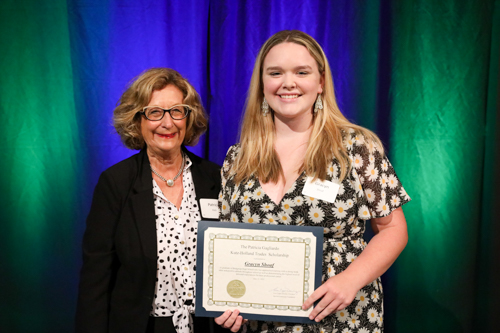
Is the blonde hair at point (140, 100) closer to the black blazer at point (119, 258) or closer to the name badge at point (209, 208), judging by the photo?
the black blazer at point (119, 258)

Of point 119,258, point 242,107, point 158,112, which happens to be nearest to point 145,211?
point 119,258

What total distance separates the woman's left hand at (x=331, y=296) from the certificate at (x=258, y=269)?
2cm

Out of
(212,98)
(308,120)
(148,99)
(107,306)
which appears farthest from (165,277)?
(212,98)

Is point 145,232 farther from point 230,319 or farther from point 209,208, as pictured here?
point 230,319

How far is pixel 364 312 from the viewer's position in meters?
1.52

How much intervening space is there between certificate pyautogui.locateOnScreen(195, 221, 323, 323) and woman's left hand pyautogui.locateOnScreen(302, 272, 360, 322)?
0.9 inches

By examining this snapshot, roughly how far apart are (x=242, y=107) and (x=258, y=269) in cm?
121

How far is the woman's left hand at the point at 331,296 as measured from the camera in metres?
1.37

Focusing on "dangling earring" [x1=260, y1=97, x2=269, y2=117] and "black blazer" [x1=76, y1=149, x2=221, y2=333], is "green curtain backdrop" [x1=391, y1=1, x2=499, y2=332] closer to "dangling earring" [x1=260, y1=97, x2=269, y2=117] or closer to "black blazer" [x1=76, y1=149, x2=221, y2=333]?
"dangling earring" [x1=260, y1=97, x2=269, y2=117]

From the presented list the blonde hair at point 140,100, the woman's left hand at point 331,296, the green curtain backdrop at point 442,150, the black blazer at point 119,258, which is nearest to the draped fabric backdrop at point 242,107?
the green curtain backdrop at point 442,150

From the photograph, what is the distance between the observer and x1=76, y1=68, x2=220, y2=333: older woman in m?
1.68

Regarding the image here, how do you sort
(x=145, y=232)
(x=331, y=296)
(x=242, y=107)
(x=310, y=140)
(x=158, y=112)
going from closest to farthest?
(x=331, y=296), (x=310, y=140), (x=145, y=232), (x=158, y=112), (x=242, y=107)

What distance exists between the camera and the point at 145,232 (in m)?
1.68

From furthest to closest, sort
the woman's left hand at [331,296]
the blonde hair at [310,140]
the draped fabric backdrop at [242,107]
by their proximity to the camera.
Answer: the draped fabric backdrop at [242,107] → the blonde hair at [310,140] → the woman's left hand at [331,296]
